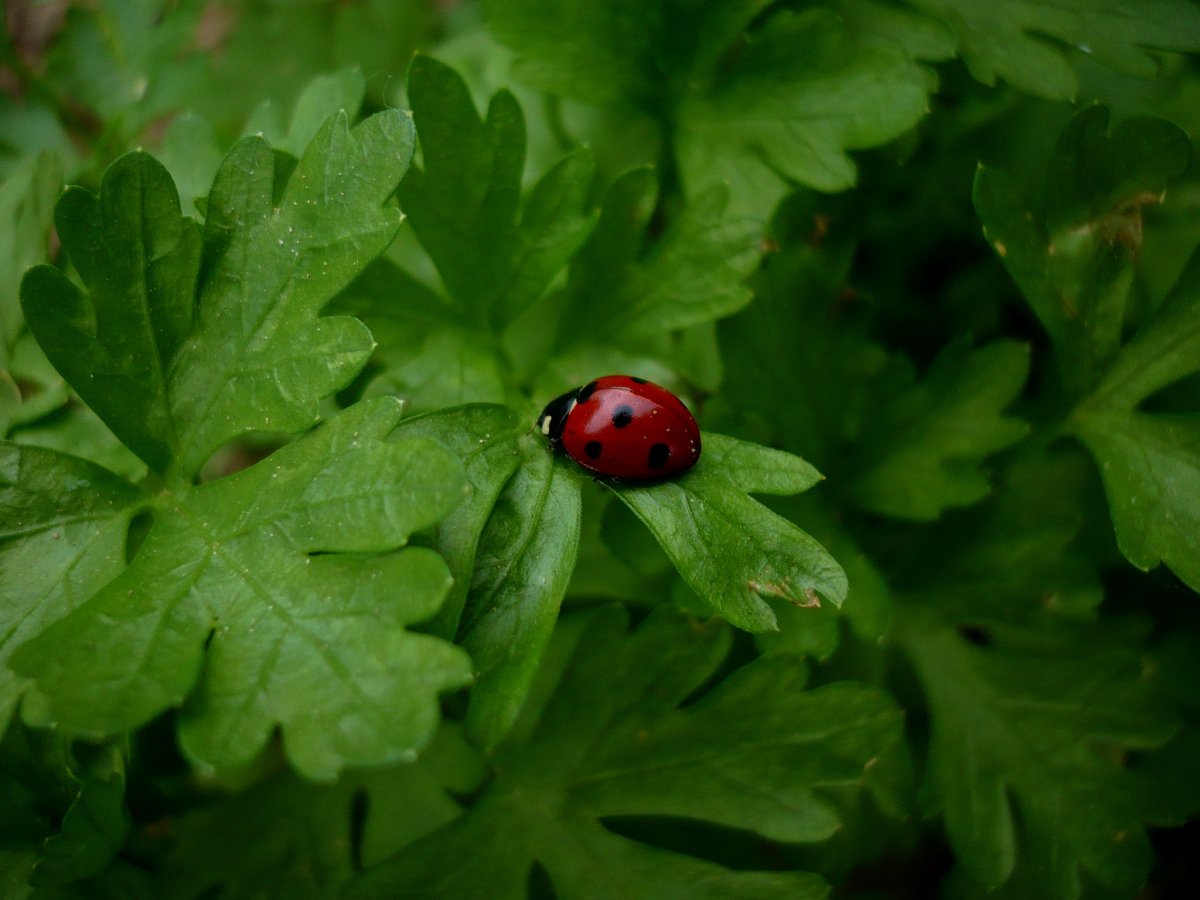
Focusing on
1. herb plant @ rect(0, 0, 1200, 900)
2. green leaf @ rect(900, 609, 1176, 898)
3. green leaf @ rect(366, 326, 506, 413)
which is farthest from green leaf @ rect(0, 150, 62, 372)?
green leaf @ rect(900, 609, 1176, 898)

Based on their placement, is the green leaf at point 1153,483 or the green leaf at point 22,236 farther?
the green leaf at point 22,236

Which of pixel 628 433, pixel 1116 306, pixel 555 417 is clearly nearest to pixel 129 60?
pixel 555 417

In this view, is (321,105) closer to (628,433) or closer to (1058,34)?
(628,433)

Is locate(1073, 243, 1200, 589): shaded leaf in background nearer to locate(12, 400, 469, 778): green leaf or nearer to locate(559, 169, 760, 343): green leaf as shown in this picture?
locate(559, 169, 760, 343): green leaf

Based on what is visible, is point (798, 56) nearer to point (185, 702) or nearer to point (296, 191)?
point (296, 191)

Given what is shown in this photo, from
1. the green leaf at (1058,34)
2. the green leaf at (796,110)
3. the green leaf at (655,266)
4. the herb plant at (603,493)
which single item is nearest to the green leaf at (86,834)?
the herb plant at (603,493)

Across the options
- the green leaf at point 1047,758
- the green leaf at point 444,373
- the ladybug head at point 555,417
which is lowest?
the green leaf at point 1047,758

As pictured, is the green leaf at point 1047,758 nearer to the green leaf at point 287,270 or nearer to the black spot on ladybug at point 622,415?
the black spot on ladybug at point 622,415
